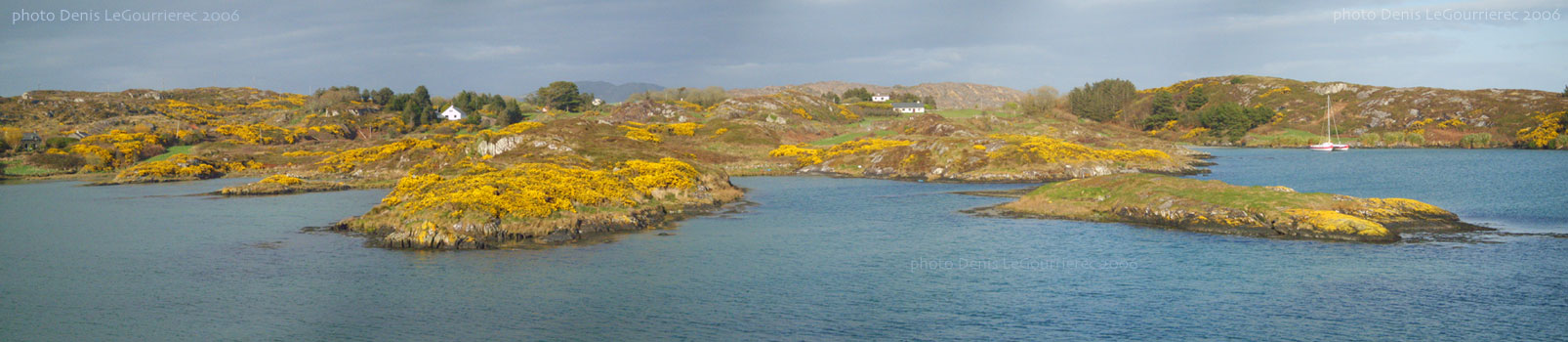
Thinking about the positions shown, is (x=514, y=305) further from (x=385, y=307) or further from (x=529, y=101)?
(x=529, y=101)

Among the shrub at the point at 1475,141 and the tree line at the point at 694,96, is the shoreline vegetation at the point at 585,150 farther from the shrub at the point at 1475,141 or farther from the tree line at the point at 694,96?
the shrub at the point at 1475,141

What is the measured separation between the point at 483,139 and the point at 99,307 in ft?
161

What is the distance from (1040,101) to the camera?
6841 inches

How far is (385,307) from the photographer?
933 inches

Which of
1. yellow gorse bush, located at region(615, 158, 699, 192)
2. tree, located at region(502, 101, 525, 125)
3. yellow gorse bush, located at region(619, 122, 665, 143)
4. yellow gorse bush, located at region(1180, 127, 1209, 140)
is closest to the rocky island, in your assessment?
yellow gorse bush, located at region(615, 158, 699, 192)

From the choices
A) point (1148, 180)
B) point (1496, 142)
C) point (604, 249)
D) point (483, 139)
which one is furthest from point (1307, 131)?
point (604, 249)

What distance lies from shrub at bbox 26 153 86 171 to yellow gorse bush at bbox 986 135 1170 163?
92134 millimetres

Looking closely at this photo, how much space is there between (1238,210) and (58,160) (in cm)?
10692

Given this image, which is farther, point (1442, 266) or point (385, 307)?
point (1442, 266)

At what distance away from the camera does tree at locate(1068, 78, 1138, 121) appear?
168125mm

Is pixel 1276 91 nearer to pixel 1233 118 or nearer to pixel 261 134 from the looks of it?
pixel 1233 118

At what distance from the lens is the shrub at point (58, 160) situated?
283ft

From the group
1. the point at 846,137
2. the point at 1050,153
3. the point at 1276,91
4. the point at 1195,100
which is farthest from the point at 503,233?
the point at 1276,91

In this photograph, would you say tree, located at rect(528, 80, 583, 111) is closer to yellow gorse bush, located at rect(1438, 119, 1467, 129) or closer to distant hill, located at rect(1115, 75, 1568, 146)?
distant hill, located at rect(1115, 75, 1568, 146)
